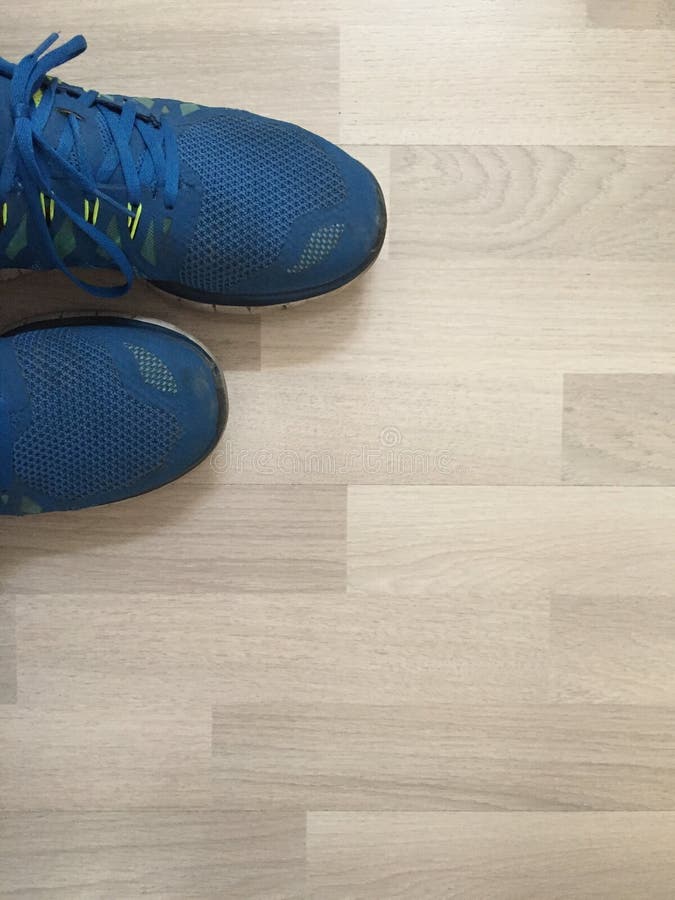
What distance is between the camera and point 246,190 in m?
0.68

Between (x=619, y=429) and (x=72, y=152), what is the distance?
1.80ft

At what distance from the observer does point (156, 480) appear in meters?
0.71

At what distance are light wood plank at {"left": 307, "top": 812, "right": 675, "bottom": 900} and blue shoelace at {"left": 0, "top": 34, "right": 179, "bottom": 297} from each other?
0.57m

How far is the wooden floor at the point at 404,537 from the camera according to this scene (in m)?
0.72

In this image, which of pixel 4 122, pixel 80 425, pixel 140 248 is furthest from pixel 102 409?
pixel 4 122

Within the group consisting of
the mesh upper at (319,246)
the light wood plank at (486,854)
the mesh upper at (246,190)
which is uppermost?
the mesh upper at (246,190)

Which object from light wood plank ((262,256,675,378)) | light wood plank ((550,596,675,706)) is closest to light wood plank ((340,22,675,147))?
light wood plank ((262,256,675,378))

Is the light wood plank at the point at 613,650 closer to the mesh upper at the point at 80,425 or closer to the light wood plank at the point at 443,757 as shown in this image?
the light wood plank at the point at 443,757

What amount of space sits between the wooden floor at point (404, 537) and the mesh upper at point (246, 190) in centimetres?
5

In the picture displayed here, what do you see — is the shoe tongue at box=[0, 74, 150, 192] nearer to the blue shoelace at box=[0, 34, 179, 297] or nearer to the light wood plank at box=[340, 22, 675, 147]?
the blue shoelace at box=[0, 34, 179, 297]

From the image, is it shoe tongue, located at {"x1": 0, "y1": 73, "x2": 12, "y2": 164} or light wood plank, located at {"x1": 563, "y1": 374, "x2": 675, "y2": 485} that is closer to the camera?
shoe tongue, located at {"x1": 0, "y1": 73, "x2": 12, "y2": 164}

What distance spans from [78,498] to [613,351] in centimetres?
52

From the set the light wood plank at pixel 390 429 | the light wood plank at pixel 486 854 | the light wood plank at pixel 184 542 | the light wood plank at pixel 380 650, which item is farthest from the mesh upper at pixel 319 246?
the light wood plank at pixel 486 854

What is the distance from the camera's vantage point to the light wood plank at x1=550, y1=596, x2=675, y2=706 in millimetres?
748
